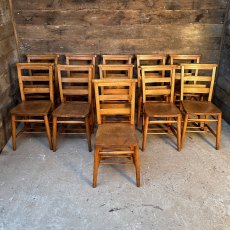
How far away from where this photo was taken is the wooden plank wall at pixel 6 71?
2.75 metres

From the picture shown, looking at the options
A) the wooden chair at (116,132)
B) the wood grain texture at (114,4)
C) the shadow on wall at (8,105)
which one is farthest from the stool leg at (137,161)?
the wood grain texture at (114,4)

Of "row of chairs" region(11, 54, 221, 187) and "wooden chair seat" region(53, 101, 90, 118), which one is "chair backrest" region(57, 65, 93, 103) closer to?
"row of chairs" region(11, 54, 221, 187)

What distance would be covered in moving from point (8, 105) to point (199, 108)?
2.28 m

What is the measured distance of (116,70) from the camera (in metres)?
3.04

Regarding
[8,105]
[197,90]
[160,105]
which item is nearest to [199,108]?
[197,90]

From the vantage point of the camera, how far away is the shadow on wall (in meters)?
2.73

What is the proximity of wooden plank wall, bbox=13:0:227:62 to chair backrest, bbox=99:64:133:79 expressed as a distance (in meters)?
0.31

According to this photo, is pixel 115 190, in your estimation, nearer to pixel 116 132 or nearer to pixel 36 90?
pixel 116 132

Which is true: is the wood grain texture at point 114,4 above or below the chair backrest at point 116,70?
above

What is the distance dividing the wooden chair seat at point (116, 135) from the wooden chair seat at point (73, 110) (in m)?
0.36

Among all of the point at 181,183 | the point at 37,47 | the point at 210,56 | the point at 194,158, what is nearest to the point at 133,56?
the point at 210,56

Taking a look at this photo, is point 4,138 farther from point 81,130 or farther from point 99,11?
point 99,11

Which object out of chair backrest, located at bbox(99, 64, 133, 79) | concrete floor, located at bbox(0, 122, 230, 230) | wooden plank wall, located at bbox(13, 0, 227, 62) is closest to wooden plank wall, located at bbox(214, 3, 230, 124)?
wooden plank wall, located at bbox(13, 0, 227, 62)

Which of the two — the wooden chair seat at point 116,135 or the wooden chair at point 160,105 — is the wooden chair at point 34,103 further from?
the wooden chair at point 160,105
